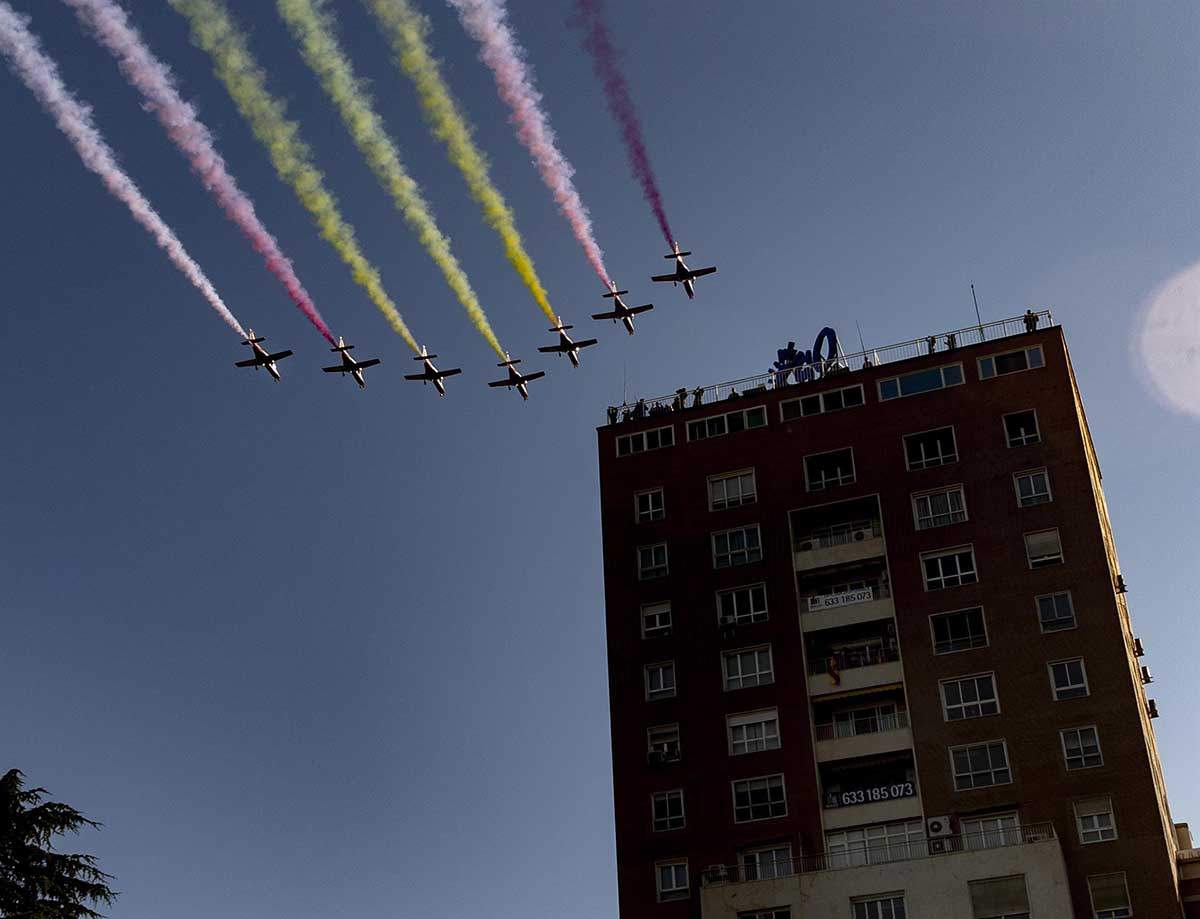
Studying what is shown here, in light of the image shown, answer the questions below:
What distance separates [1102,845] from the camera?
77312 mm

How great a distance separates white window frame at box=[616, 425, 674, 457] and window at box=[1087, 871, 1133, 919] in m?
37.9

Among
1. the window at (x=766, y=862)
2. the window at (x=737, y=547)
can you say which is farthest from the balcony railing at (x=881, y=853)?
the window at (x=737, y=547)

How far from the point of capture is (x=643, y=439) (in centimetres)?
10150

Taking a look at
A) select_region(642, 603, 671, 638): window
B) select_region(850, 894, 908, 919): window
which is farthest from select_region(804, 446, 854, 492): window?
select_region(850, 894, 908, 919): window

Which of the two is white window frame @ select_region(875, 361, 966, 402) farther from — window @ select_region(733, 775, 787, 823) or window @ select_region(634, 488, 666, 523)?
window @ select_region(733, 775, 787, 823)

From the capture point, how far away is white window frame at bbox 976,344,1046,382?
92625 millimetres

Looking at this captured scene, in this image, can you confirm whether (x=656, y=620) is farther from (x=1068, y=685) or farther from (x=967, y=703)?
(x=1068, y=685)

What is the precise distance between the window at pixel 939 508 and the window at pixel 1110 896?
72.2ft

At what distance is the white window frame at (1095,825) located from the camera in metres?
77.6

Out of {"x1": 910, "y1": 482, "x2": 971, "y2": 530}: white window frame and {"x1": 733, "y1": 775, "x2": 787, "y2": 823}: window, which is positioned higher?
{"x1": 910, "y1": 482, "x2": 971, "y2": 530}: white window frame

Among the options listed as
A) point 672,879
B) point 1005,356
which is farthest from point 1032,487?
point 672,879

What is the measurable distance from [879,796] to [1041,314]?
104 feet

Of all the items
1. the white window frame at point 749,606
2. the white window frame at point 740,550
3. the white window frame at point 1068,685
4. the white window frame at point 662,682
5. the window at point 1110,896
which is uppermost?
the white window frame at point 740,550

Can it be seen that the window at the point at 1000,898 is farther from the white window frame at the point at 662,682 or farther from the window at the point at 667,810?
the white window frame at the point at 662,682
